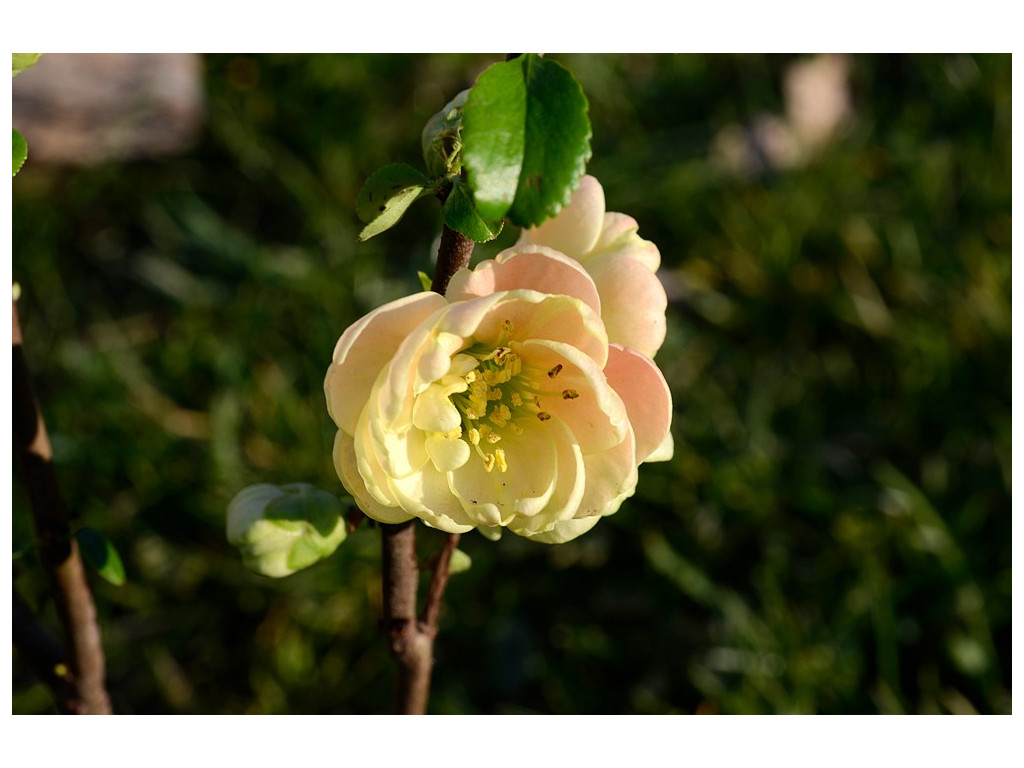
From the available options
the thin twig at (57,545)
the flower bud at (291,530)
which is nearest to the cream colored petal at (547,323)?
the flower bud at (291,530)

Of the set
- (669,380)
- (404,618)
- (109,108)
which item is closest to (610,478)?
(404,618)

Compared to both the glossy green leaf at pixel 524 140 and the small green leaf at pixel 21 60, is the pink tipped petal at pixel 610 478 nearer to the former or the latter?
the glossy green leaf at pixel 524 140

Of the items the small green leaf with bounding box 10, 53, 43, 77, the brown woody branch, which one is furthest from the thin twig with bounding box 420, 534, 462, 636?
the small green leaf with bounding box 10, 53, 43, 77

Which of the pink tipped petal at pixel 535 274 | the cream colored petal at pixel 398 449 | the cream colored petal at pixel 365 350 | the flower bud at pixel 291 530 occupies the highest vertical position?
the pink tipped petal at pixel 535 274

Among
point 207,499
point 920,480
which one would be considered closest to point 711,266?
point 920,480

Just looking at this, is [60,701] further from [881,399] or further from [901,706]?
[881,399]

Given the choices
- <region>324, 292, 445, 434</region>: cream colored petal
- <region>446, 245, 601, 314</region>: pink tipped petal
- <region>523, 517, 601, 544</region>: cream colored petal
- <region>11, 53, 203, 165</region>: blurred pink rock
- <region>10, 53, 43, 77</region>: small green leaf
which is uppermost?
<region>10, 53, 43, 77</region>: small green leaf

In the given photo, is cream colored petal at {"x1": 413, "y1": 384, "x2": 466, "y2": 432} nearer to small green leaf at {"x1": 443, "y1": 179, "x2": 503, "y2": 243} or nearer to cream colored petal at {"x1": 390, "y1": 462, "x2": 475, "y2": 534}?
cream colored petal at {"x1": 390, "y1": 462, "x2": 475, "y2": 534}
